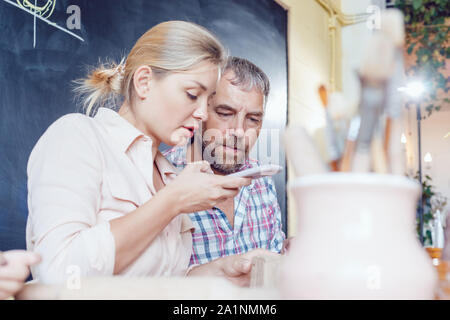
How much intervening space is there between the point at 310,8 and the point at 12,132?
1.99 metres

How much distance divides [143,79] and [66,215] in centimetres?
47

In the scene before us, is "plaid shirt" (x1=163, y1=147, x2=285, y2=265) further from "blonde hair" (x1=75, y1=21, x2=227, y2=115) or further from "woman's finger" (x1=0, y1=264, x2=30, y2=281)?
"woman's finger" (x1=0, y1=264, x2=30, y2=281)

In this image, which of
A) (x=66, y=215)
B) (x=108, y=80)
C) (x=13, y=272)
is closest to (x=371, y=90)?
(x=13, y=272)

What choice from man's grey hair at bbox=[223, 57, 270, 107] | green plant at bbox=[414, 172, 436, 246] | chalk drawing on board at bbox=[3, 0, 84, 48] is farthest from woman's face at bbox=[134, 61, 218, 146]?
green plant at bbox=[414, 172, 436, 246]

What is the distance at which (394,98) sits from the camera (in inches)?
14.1

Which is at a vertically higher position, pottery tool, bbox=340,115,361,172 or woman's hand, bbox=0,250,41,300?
pottery tool, bbox=340,115,361,172

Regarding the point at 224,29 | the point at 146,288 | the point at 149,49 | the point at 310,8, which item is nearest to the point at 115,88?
the point at 149,49

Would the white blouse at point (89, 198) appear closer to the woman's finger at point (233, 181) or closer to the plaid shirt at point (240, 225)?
the woman's finger at point (233, 181)

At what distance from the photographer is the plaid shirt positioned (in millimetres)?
1619

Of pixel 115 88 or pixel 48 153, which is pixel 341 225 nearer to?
pixel 48 153

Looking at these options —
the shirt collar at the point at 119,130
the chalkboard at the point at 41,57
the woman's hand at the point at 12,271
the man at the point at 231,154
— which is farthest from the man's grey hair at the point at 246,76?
the woman's hand at the point at 12,271

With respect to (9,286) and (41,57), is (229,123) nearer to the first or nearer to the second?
(41,57)

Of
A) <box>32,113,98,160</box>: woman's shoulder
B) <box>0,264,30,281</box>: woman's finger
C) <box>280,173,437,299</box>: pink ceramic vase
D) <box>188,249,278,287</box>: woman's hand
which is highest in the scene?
<box>32,113,98,160</box>: woman's shoulder

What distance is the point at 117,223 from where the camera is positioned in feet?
2.51
